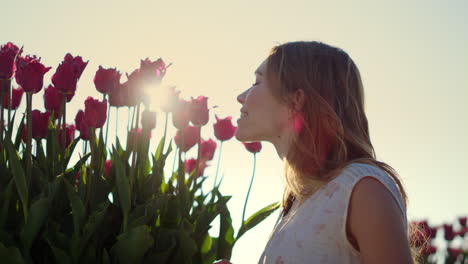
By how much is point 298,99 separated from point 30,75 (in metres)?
1.11

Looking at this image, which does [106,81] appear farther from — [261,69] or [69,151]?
[261,69]

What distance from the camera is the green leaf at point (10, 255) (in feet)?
7.14

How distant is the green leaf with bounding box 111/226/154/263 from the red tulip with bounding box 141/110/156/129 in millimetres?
612

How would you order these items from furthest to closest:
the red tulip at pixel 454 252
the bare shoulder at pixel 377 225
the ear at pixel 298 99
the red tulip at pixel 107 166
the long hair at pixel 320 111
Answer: the red tulip at pixel 454 252 < the red tulip at pixel 107 166 < the ear at pixel 298 99 < the long hair at pixel 320 111 < the bare shoulder at pixel 377 225

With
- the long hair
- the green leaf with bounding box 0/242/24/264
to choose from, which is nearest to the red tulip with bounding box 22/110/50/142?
the green leaf with bounding box 0/242/24/264

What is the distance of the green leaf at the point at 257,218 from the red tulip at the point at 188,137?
0.44 m

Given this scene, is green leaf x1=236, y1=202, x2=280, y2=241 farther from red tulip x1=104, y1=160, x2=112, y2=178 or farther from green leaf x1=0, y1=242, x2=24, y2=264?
green leaf x1=0, y1=242, x2=24, y2=264

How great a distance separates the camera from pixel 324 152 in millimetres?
2014

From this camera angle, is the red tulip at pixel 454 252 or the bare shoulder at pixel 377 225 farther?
the red tulip at pixel 454 252

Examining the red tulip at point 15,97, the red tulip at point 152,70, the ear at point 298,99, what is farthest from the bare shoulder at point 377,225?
the red tulip at point 15,97

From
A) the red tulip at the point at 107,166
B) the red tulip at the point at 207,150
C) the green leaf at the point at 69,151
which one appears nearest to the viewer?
the green leaf at the point at 69,151

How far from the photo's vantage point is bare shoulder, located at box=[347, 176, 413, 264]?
157cm

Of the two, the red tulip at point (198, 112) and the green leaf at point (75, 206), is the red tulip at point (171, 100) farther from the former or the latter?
the green leaf at point (75, 206)

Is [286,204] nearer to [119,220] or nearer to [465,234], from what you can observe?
[119,220]
